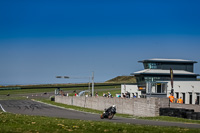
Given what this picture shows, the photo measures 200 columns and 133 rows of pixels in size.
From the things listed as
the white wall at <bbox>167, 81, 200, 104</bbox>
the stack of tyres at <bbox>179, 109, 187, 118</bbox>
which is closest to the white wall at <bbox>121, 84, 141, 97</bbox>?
the white wall at <bbox>167, 81, 200, 104</bbox>

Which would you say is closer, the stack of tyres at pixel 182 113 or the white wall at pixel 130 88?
the stack of tyres at pixel 182 113

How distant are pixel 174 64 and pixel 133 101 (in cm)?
4274

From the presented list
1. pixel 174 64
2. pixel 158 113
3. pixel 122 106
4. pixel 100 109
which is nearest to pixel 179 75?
pixel 174 64

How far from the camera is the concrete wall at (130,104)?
110 feet

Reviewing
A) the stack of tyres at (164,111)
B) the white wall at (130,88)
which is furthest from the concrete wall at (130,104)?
the white wall at (130,88)

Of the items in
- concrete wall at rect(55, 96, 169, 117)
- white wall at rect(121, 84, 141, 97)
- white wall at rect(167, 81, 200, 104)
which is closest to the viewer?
concrete wall at rect(55, 96, 169, 117)

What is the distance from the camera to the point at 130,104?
41.1 m

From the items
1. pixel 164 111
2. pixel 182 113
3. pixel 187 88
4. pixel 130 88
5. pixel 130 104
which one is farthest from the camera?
pixel 130 88

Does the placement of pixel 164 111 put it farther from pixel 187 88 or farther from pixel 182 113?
pixel 187 88

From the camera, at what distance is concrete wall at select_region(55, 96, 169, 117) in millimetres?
33594

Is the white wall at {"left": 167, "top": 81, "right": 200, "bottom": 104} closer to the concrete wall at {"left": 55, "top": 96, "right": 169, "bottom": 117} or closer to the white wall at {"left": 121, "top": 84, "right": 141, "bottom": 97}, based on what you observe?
the white wall at {"left": 121, "top": 84, "right": 141, "bottom": 97}

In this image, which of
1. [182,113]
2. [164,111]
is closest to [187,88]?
[164,111]

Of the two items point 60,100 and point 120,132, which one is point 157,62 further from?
point 120,132

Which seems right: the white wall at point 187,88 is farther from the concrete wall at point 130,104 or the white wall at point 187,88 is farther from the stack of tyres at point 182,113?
the stack of tyres at point 182,113
